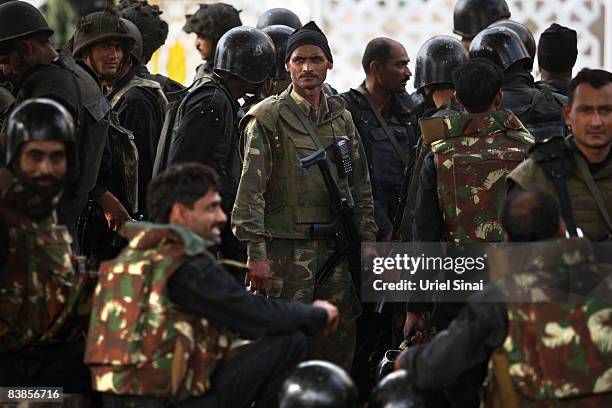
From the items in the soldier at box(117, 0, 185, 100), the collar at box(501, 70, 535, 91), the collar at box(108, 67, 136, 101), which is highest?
the soldier at box(117, 0, 185, 100)

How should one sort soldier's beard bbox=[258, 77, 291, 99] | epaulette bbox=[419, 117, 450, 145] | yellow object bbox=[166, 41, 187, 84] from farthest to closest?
1. yellow object bbox=[166, 41, 187, 84]
2. soldier's beard bbox=[258, 77, 291, 99]
3. epaulette bbox=[419, 117, 450, 145]

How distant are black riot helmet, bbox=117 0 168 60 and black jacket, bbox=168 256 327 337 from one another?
15.3 ft

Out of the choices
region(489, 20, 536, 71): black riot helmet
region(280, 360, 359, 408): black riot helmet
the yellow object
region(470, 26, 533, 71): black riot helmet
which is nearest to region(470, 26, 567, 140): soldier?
region(470, 26, 533, 71): black riot helmet

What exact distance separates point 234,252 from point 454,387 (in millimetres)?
2459

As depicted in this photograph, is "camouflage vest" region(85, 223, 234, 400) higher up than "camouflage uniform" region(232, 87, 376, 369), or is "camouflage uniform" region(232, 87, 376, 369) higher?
"camouflage uniform" region(232, 87, 376, 369)

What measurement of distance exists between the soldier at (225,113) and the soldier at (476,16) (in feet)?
8.82

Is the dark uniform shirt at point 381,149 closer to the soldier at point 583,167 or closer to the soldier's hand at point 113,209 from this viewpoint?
the soldier's hand at point 113,209

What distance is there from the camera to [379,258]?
26.8ft

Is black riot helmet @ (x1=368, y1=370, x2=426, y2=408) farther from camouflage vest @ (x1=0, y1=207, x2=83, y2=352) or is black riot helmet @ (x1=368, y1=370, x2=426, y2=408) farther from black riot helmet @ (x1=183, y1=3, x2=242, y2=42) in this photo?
black riot helmet @ (x1=183, y1=3, x2=242, y2=42)

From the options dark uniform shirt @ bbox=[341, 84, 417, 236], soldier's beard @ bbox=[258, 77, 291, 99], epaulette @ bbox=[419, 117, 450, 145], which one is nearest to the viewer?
epaulette @ bbox=[419, 117, 450, 145]

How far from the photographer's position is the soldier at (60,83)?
7305mm

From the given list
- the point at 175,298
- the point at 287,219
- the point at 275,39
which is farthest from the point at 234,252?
the point at 175,298

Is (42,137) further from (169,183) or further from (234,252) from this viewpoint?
(234,252)

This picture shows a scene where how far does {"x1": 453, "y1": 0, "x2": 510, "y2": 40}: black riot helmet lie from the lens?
35.8 ft
